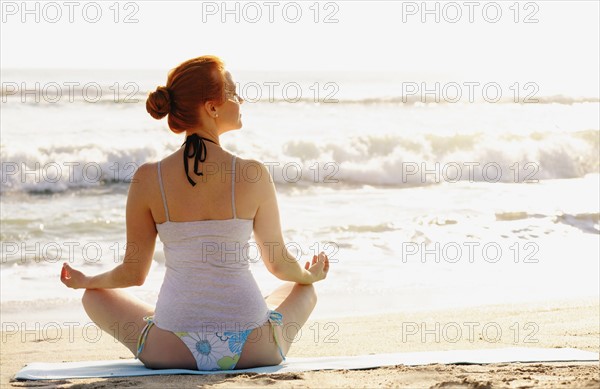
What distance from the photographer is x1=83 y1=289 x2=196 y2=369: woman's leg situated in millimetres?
3354

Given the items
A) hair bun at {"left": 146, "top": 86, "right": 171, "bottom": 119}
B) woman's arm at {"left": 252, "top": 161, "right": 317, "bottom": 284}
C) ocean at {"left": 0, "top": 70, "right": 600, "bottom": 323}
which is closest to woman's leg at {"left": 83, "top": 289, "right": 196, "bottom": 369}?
woman's arm at {"left": 252, "top": 161, "right": 317, "bottom": 284}

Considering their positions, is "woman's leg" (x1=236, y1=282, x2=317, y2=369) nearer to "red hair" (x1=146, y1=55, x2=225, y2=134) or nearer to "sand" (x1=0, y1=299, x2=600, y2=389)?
"sand" (x1=0, y1=299, x2=600, y2=389)

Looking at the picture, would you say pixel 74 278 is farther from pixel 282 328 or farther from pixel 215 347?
pixel 282 328

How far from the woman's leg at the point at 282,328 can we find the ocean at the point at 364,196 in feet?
7.11

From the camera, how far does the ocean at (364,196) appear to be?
6.49 m

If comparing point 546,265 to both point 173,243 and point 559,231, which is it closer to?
point 559,231

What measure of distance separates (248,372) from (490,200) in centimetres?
764

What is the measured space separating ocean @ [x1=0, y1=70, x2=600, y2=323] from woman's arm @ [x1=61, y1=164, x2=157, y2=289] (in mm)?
2529

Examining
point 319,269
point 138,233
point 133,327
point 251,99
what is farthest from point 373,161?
point 138,233

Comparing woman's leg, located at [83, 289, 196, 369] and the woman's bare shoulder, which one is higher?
the woman's bare shoulder

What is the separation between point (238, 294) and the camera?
3.31 metres

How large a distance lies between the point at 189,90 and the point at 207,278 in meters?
0.72

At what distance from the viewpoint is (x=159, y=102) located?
3.19 m

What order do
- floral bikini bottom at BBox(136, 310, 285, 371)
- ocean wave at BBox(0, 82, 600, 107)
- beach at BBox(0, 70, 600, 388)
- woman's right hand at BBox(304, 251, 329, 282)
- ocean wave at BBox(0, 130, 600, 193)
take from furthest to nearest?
ocean wave at BBox(0, 82, 600, 107), ocean wave at BBox(0, 130, 600, 193), beach at BBox(0, 70, 600, 388), woman's right hand at BBox(304, 251, 329, 282), floral bikini bottom at BBox(136, 310, 285, 371)
